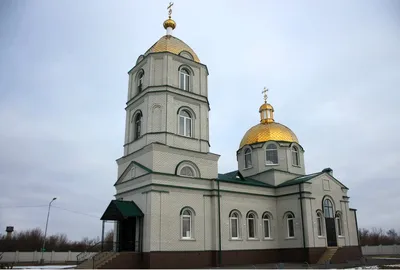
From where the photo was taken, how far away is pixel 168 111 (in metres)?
21.6

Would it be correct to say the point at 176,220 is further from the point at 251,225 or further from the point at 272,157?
the point at 272,157

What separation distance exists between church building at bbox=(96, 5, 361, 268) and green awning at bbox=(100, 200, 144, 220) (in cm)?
5

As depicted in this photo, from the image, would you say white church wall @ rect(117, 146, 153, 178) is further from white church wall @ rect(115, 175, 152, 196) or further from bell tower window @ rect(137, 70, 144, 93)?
bell tower window @ rect(137, 70, 144, 93)

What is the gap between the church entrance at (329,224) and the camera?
25.1 meters

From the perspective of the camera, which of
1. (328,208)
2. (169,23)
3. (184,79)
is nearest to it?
(184,79)

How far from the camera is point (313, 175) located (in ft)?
85.4

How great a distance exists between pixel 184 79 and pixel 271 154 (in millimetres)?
10159

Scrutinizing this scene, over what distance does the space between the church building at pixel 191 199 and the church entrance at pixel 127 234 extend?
6 centimetres

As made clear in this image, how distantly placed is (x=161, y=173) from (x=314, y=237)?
11693mm

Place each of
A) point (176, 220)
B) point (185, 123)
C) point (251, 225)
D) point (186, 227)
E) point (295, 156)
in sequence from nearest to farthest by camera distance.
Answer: point (176, 220) < point (186, 227) < point (185, 123) < point (251, 225) < point (295, 156)

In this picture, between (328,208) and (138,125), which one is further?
(328,208)

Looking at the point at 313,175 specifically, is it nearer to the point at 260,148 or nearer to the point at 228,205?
the point at 260,148

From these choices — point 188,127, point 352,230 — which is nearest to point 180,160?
point 188,127

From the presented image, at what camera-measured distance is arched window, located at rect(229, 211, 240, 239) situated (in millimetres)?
22347
